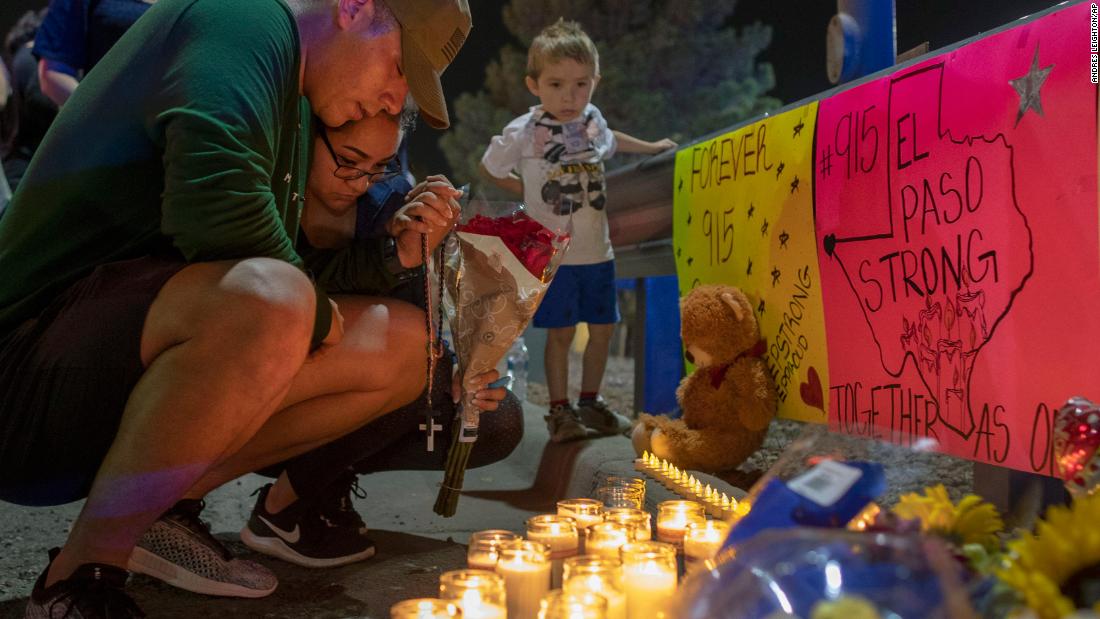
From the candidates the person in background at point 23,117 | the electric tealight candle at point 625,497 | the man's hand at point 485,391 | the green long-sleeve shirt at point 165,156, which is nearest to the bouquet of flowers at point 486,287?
the man's hand at point 485,391

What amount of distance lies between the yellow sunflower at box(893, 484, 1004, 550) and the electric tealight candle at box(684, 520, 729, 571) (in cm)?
65

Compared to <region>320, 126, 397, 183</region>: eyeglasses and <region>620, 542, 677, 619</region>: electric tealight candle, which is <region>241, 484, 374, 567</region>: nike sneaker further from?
<region>620, 542, 677, 619</region>: electric tealight candle

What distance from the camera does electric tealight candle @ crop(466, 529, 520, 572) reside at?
1687 mm

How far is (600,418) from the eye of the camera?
3.73 m

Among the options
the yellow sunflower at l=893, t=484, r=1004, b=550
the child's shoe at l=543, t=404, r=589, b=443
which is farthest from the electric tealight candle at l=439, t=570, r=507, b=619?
the child's shoe at l=543, t=404, r=589, b=443

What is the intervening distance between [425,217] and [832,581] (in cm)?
164

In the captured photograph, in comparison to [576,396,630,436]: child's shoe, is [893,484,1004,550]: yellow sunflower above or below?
above

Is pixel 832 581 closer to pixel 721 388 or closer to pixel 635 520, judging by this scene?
pixel 635 520

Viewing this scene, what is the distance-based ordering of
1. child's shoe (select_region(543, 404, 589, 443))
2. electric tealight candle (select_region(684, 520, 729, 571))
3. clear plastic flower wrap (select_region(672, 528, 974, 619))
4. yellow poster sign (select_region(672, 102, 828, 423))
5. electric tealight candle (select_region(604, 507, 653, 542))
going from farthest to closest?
child's shoe (select_region(543, 404, 589, 443))
yellow poster sign (select_region(672, 102, 828, 423))
electric tealight candle (select_region(604, 507, 653, 542))
electric tealight candle (select_region(684, 520, 729, 571))
clear plastic flower wrap (select_region(672, 528, 974, 619))

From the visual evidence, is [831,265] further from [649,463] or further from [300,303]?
[300,303]

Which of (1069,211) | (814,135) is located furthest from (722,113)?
(1069,211)

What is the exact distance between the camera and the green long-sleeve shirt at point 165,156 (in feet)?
5.63

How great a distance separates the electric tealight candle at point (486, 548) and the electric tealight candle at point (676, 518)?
1.42ft

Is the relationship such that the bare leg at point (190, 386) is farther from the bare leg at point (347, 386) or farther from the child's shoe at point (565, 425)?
the child's shoe at point (565, 425)
